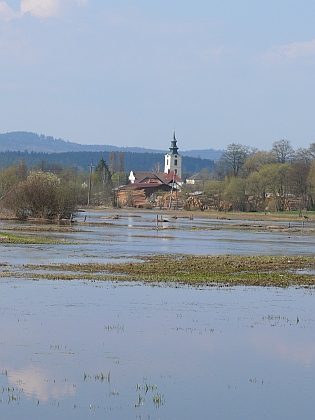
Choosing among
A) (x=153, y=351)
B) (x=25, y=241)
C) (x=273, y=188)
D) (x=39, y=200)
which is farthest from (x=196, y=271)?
(x=273, y=188)

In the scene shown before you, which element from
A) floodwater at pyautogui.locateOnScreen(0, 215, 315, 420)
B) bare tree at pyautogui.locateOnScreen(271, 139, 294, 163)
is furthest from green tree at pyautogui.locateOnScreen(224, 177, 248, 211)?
floodwater at pyautogui.locateOnScreen(0, 215, 315, 420)

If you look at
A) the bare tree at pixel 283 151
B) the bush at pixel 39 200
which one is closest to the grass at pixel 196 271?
the bush at pixel 39 200

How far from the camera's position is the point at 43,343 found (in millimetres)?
16250

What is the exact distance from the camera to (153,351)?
15.9 m

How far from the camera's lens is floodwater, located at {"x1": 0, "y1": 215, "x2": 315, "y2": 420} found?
12281 millimetres

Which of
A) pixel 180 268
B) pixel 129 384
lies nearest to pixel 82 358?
pixel 129 384

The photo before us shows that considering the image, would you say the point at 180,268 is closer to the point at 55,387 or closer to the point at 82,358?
the point at 82,358

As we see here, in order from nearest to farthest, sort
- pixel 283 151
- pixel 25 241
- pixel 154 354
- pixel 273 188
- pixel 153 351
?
pixel 154 354
pixel 153 351
pixel 25 241
pixel 273 188
pixel 283 151

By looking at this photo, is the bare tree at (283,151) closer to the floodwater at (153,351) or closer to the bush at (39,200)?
the bush at (39,200)

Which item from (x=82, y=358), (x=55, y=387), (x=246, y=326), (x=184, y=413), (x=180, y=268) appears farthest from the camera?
(x=180, y=268)

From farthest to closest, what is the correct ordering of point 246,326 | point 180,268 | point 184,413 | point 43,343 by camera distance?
point 180,268 < point 246,326 < point 43,343 < point 184,413

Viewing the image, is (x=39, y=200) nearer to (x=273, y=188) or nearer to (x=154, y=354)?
(x=273, y=188)

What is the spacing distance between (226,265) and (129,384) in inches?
801

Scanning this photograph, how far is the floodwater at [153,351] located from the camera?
1228 cm
